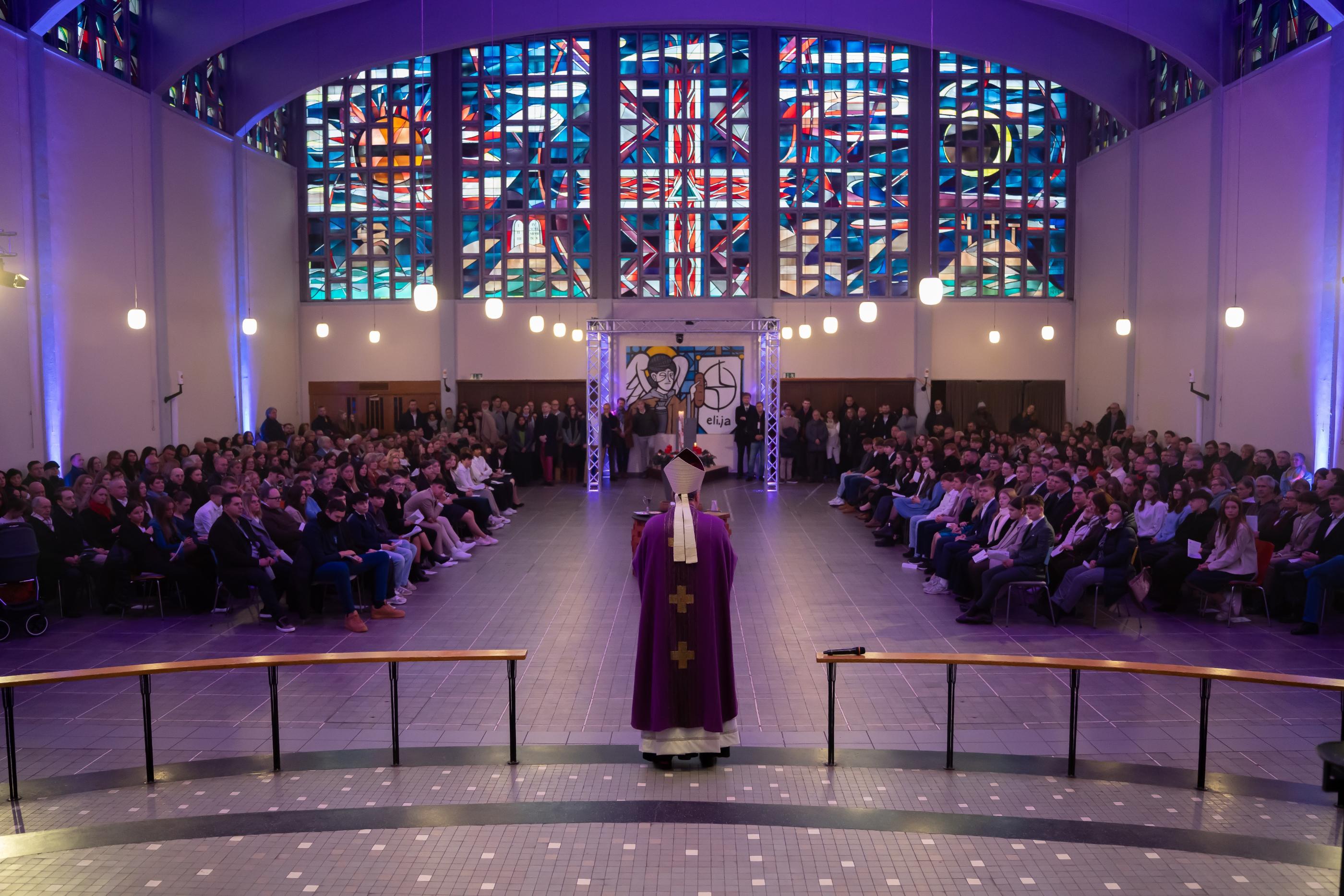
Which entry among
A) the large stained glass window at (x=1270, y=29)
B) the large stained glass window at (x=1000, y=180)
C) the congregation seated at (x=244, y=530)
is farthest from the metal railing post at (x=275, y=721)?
the large stained glass window at (x=1000, y=180)

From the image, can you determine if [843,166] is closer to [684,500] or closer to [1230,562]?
[1230,562]

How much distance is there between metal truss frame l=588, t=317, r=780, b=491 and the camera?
19.8 meters

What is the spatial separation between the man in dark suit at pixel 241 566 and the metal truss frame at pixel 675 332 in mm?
9797

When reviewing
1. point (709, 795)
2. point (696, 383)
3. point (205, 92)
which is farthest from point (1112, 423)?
point (205, 92)

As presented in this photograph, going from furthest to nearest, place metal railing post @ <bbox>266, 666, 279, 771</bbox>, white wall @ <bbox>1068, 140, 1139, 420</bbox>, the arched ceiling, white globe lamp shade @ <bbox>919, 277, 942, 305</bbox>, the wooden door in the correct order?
the wooden door → white wall @ <bbox>1068, 140, 1139, 420</bbox> → the arched ceiling → white globe lamp shade @ <bbox>919, 277, 942, 305</bbox> → metal railing post @ <bbox>266, 666, 279, 771</bbox>

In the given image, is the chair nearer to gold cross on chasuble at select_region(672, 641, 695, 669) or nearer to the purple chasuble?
the purple chasuble

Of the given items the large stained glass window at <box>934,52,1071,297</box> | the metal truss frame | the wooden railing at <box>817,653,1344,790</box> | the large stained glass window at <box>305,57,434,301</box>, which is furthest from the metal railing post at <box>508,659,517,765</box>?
the large stained glass window at <box>934,52,1071,297</box>

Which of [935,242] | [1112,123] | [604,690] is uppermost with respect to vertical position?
[1112,123]

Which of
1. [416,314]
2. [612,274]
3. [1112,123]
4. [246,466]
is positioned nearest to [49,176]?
[246,466]

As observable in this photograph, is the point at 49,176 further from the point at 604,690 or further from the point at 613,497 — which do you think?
the point at 604,690

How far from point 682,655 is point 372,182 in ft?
65.7

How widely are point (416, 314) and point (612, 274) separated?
14.4 feet

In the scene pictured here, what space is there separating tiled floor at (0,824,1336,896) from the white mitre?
1.45 meters

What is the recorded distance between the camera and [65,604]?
9.94 m
